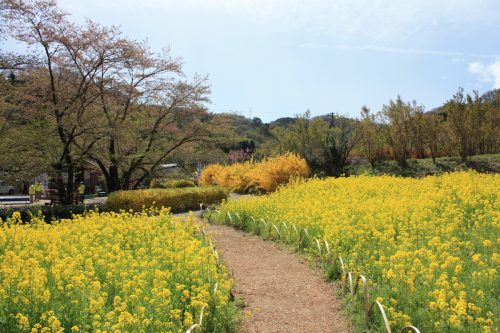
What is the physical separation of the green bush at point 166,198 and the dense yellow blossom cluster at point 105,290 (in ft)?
27.5

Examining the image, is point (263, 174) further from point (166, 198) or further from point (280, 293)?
point (280, 293)

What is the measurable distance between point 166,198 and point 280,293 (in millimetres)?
10589

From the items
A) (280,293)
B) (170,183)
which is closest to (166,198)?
(170,183)

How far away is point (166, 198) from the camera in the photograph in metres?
16.4

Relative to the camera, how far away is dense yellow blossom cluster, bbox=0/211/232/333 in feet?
13.7

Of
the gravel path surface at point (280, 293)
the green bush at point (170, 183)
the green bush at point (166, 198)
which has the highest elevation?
the green bush at point (170, 183)

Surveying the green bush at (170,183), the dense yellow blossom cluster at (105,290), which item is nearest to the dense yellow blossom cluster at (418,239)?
the dense yellow blossom cluster at (105,290)

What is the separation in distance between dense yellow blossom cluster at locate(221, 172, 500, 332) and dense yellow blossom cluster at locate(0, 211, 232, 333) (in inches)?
77.6

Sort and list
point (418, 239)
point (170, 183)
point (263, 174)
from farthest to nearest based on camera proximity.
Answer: point (170, 183) < point (263, 174) < point (418, 239)

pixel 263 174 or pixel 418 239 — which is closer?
pixel 418 239

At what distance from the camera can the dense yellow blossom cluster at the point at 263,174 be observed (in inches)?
734

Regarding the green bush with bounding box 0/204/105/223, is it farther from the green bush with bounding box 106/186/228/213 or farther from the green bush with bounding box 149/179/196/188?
the green bush with bounding box 149/179/196/188

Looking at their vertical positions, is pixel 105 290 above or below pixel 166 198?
below

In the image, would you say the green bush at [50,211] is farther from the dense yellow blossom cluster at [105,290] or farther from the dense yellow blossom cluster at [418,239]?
the dense yellow blossom cluster at [105,290]
